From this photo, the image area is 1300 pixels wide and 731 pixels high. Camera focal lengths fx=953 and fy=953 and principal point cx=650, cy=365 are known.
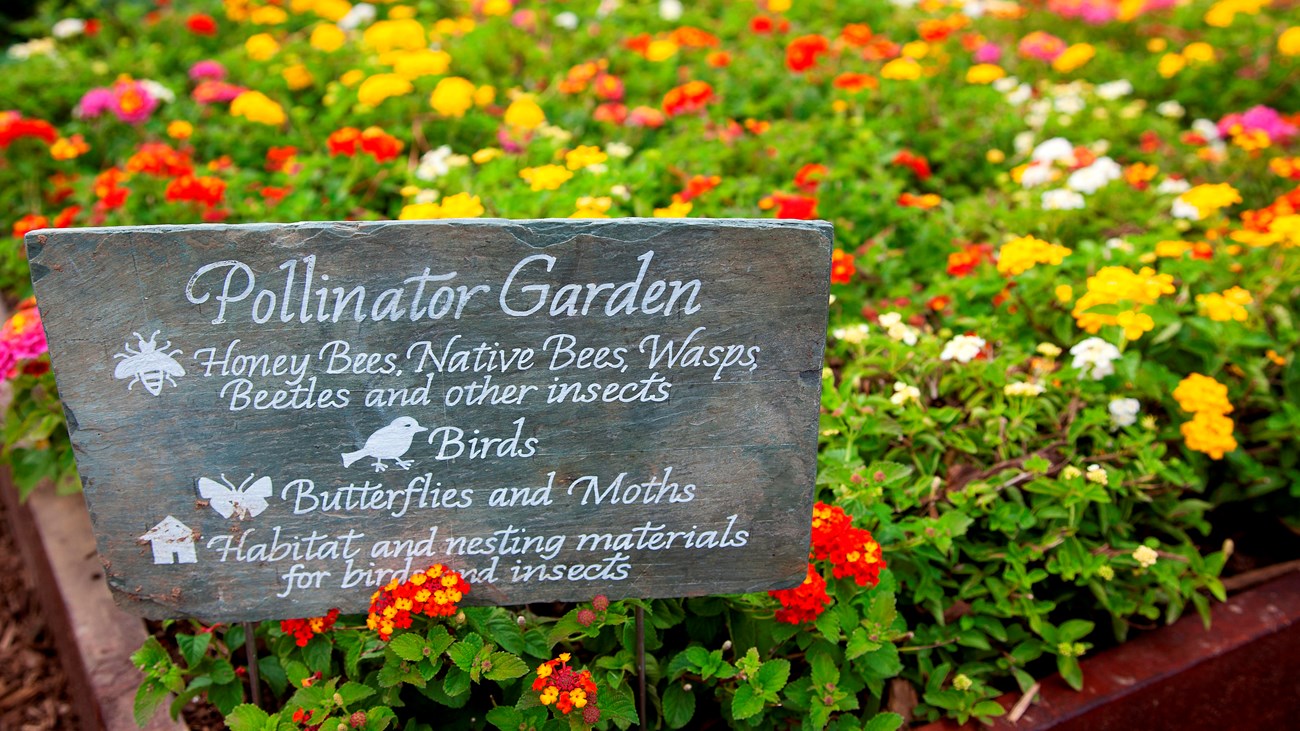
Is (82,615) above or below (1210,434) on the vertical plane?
below

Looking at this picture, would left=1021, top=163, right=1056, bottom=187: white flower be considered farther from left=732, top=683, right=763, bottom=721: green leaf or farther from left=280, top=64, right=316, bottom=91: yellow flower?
left=280, top=64, right=316, bottom=91: yellow flower

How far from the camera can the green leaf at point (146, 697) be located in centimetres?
167

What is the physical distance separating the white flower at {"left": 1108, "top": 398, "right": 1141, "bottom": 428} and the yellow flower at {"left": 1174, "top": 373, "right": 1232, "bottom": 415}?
98mm

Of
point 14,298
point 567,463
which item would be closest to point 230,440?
point 567,463

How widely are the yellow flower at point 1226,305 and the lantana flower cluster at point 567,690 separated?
5.48 ft

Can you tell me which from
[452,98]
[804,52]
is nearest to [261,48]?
[452,98]

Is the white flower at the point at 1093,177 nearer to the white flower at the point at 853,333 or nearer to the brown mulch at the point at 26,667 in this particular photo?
the white flower at the point at 853,333

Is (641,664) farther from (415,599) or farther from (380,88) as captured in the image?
(380,88)

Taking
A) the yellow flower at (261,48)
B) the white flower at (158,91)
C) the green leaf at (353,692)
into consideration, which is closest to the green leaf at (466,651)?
the green leaf at (353,692)

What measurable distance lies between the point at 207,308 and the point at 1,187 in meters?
2.65

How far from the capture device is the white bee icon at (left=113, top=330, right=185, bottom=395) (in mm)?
1352

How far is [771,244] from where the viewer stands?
4.42 feet

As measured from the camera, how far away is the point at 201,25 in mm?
4363

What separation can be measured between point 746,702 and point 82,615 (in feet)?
5.09
